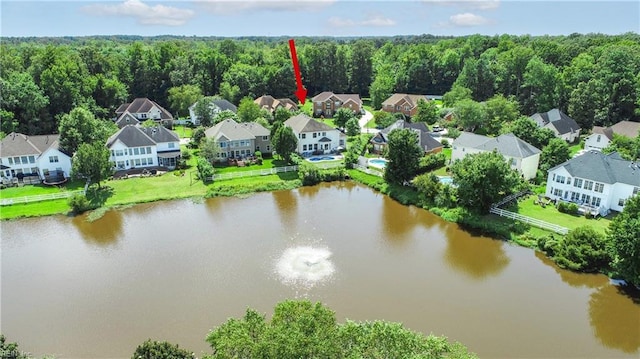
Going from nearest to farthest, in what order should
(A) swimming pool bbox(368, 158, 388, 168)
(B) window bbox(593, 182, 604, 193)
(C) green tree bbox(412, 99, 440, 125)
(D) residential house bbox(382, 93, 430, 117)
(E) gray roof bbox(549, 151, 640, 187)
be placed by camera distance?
(E) gray roof bbox(549, 151, 640, 187) → (B) window bbox(593, 182, 604, 193) → (A) swimming pool bbox(368, 158, 388, 168) → (C) green tree bbox(412, 99, 440, 125) → (D) residential house bbox(382, 93, 430, 117)

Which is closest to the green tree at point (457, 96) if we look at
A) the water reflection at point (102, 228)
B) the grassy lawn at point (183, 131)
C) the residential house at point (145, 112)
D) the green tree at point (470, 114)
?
the green tree at point (470, 114)

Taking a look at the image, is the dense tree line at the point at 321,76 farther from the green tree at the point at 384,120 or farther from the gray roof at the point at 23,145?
the green tree at the point at 384,120

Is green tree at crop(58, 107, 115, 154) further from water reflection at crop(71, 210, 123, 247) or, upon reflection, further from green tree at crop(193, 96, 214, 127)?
green tree at crop(193, 96, 214, 127)

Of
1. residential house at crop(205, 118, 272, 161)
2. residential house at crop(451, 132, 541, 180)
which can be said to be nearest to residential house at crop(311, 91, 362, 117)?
residential house at crop(205, 118, 272, 161)

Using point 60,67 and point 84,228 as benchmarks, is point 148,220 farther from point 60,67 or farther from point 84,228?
point 60,67

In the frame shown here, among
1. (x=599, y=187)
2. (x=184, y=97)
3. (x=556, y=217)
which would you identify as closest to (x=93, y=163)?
(x=184, y=97)

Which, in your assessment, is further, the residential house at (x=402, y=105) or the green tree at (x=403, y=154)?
the residential house at (x=402, y=105)
